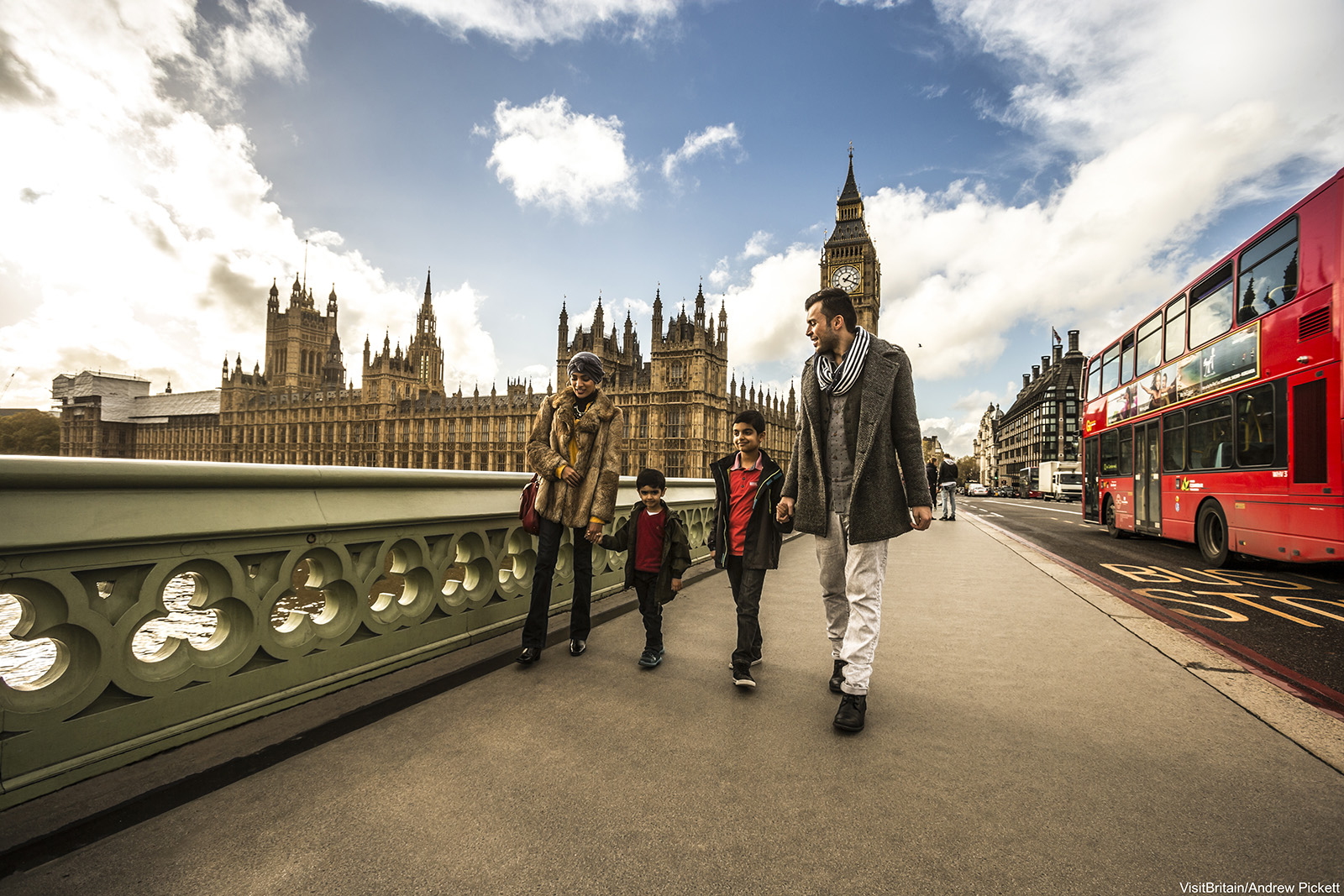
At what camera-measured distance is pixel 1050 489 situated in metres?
46.3

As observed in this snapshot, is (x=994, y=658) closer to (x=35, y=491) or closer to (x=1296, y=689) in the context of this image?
(x=1296, y=689)

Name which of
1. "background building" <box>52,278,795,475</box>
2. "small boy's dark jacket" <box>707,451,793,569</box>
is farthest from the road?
"background building" <box>52,278,795,475</box>

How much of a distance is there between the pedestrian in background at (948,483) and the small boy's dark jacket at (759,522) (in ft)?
41.7

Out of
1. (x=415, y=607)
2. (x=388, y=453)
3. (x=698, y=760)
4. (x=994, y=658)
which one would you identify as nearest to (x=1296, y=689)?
(x=994, y=658)

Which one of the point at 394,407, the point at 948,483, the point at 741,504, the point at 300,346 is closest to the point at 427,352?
the point at 394,407

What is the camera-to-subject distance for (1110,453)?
41.3ft

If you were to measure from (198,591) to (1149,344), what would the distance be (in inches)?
556

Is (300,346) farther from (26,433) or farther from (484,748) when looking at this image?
(484,748)

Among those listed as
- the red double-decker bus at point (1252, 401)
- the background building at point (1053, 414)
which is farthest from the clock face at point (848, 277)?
the red double-decker bus at point (1252, 401)

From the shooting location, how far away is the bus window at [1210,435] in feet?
26.6

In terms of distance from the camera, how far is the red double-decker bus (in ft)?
21.1

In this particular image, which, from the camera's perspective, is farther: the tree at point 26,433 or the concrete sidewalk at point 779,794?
the tree at point 26,433

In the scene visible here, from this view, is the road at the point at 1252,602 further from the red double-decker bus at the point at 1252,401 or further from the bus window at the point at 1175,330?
the bus window at the point at 1175,330

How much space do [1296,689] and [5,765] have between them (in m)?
5.51
